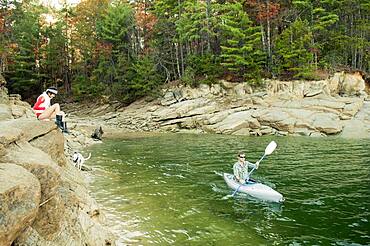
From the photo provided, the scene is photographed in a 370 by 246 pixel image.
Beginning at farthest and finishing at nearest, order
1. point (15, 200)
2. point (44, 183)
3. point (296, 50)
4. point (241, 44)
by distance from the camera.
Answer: point (241, 44) < point (296, 50) < point (44, 183) < point (15, 200)

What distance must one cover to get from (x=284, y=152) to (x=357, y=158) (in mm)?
3690

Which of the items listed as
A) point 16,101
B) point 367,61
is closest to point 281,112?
point 367,61

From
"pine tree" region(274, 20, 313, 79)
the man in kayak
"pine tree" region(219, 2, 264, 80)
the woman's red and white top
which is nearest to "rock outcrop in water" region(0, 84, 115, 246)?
the woman's red and white top

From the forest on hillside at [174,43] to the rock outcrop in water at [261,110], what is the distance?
133cm

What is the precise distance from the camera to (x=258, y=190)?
1106cm

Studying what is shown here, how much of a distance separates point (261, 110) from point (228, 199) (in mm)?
18584

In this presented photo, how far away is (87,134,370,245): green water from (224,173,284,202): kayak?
0.85 ft

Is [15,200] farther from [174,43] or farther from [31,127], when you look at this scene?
[174,43]

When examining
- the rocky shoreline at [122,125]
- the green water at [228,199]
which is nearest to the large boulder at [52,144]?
the rocky shoreline at [122,125]

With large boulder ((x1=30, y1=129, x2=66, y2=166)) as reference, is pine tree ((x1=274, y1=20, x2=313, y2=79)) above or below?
above

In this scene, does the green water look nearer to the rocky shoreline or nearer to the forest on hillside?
the rocky shoreline

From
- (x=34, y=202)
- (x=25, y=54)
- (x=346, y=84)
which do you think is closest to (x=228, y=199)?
(x=34, y=202)

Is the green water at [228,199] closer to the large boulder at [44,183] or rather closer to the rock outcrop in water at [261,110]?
the large boulder at [44,183]

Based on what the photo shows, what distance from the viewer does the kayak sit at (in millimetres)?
10539
